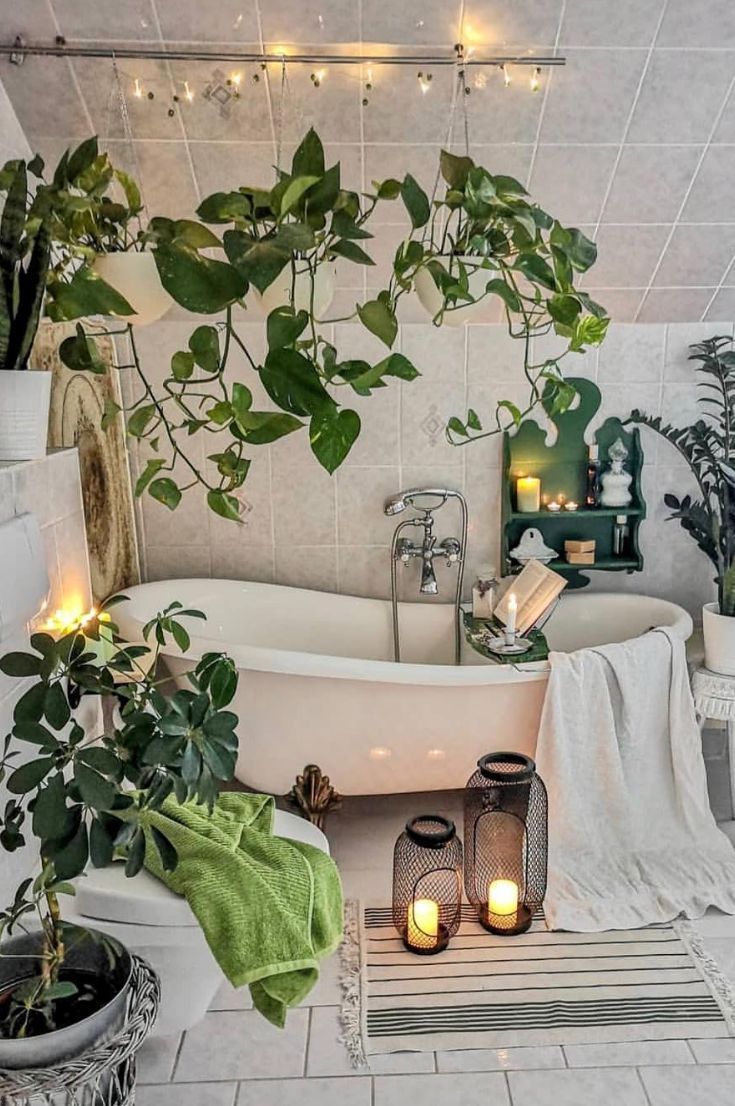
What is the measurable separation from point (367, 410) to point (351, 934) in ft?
5.77

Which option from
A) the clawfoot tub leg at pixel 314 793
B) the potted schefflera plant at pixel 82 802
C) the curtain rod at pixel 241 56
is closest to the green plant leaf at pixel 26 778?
the potted schefflera plant at pixel 82 802

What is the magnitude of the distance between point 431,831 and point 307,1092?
26.0 inches

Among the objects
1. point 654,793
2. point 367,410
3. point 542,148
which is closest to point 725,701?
point 654,793

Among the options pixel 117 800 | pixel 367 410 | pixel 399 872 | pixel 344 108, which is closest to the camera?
pixel 117 800

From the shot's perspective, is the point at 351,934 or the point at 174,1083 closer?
the point at 174,1083

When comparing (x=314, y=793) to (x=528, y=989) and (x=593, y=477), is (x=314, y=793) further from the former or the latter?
(x=593, y=477)

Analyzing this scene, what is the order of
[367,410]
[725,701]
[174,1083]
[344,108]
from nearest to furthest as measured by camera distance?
[174,1083] → [344,108] → [725,701] → [367,410]

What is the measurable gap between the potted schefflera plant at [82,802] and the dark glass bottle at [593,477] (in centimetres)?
219

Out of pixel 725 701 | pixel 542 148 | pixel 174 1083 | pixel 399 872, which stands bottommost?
pixel 174 1083

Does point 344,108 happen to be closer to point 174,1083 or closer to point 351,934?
point 351,934

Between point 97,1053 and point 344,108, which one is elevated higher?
point 344,108

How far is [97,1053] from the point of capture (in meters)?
1.24

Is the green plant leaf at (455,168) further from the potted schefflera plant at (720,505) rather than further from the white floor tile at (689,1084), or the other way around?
the potted schefflera plant at (720,505)

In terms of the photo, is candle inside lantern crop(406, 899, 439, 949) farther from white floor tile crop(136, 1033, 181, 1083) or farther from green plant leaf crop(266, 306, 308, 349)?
green plant leaf crop(266, 306, 308, 349)
